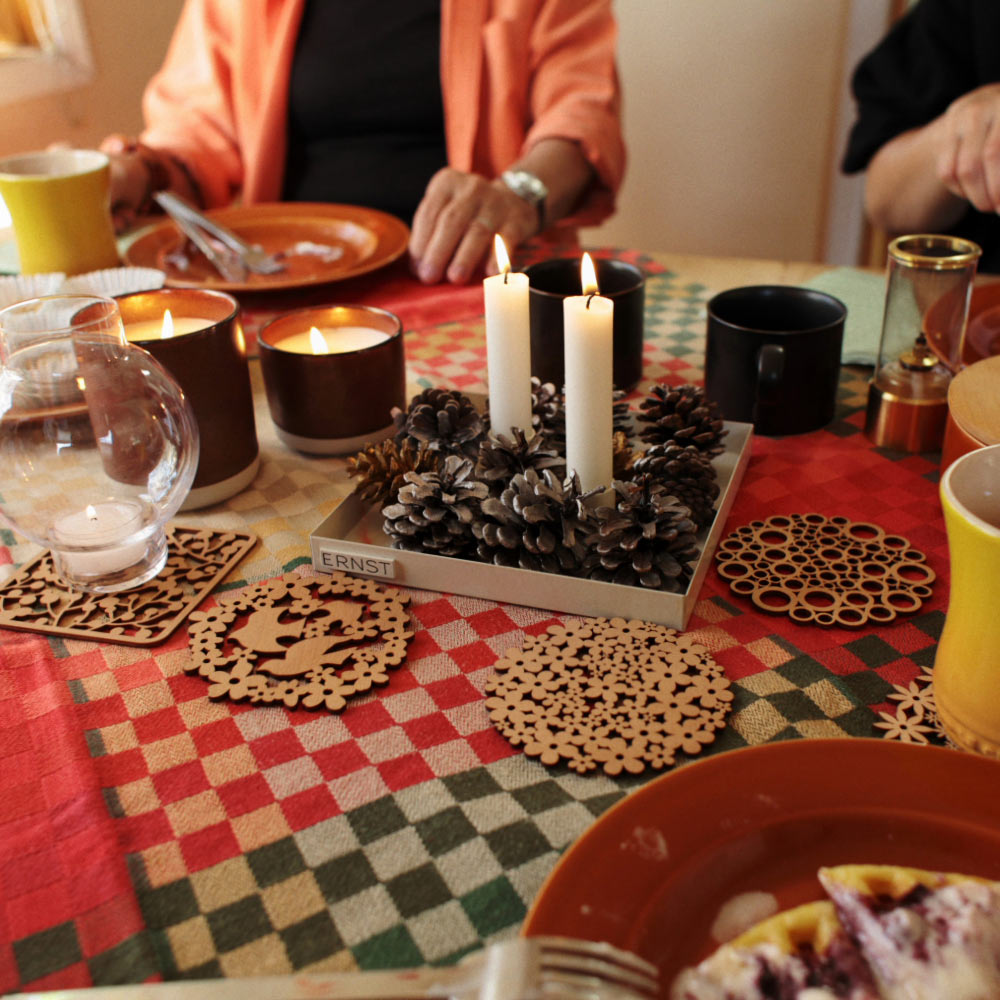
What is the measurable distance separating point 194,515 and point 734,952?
1.45ft

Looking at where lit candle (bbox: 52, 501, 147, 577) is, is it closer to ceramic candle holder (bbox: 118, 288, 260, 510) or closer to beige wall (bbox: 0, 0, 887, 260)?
ceramic candle holder (bbox: 118, 288, 260, 510)

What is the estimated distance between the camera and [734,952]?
11.4 inches

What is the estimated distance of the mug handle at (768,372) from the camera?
2.09ft

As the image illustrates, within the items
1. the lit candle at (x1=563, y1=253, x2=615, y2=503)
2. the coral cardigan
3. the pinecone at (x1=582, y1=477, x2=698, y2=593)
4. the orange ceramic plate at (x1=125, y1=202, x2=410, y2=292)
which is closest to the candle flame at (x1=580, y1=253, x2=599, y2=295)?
the lit candle at (x1=563, y1=253, x2=615, y2=503)

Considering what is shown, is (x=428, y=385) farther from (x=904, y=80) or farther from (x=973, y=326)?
(x=904, y=80)

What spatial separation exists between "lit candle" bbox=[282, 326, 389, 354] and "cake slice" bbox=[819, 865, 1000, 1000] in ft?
1.49

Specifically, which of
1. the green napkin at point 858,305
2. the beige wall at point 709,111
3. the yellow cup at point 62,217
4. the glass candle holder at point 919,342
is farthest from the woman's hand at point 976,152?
the beige wall at point 709,111

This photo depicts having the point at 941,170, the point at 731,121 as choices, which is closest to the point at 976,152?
the point at 941,170

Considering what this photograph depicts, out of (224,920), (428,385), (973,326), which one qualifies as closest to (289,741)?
(224,920)

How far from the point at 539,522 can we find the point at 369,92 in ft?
3.12

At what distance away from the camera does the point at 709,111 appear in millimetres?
1869

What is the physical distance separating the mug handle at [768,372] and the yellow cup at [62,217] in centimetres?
63

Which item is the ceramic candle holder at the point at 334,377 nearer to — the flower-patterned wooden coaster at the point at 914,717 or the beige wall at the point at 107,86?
the flower-patterned wooden coaster at the point at 914,717

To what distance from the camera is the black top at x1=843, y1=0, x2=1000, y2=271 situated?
3.74 feet
